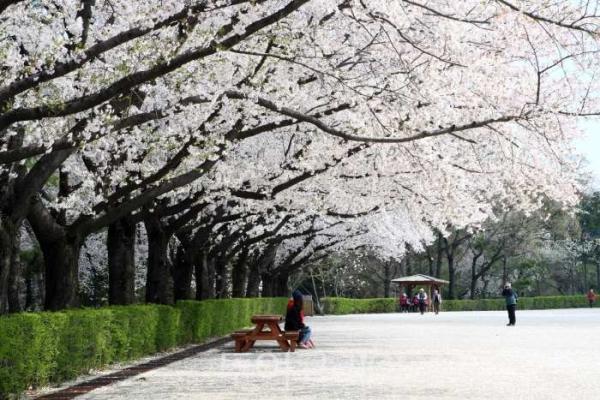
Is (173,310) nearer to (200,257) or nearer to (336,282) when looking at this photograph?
(200,257)

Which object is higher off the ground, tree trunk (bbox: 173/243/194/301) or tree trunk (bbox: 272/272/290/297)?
tree trunk (bbox: 272/272/290/297)

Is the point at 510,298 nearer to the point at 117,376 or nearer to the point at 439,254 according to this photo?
the point at 117,376

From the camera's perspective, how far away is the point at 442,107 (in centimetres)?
1473

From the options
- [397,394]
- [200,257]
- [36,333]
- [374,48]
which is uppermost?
[374,48]

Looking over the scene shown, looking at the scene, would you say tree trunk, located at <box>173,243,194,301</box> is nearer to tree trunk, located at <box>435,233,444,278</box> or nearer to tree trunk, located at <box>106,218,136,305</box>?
tree trunk, located at <box>106,218,136,305</box>

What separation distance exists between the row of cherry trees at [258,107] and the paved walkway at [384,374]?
3.09m

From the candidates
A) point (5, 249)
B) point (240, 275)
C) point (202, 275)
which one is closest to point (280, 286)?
point (240, 275)

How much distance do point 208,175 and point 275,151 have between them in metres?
4.97

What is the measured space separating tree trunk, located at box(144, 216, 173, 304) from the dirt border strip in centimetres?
290

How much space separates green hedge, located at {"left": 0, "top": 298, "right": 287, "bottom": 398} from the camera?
1077 centimetres

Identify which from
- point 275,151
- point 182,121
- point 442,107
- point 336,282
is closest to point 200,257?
point 275,151

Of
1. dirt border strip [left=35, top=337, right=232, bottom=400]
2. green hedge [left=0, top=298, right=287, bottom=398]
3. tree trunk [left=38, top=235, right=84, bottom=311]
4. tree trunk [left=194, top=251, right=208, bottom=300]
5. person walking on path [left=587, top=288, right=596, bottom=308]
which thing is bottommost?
dirt border strip [left=35, top=337, right=232, bottom=400]

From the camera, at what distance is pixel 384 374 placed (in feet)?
44.6

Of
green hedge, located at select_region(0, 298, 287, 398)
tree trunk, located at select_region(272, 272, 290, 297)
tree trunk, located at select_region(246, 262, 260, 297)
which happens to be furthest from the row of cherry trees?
tree trunk, located at select_region(272, 272, 290, 297)
